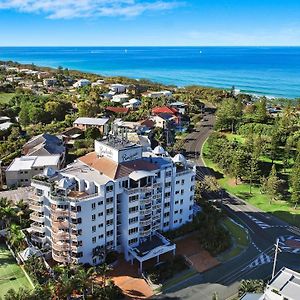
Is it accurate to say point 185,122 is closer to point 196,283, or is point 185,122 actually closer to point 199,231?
point 199,231

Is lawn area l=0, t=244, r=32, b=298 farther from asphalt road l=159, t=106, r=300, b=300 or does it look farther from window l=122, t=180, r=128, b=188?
asphalt road l=159, t=106, r=300, b=300

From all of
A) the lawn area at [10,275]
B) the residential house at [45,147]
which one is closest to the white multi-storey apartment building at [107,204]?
the lawn area at [10,275]

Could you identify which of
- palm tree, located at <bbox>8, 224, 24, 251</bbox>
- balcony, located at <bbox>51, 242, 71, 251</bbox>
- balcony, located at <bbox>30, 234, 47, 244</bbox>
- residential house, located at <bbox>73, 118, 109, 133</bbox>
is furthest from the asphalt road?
residential house, located at <bbox>73, 118, 109, 133</bbox>

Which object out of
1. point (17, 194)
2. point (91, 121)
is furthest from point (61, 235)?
point (91, 121)

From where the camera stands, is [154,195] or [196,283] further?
[154,195]

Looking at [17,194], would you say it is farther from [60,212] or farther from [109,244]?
[109,244]

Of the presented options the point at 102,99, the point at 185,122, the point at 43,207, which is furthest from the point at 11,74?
the point at 43,207
